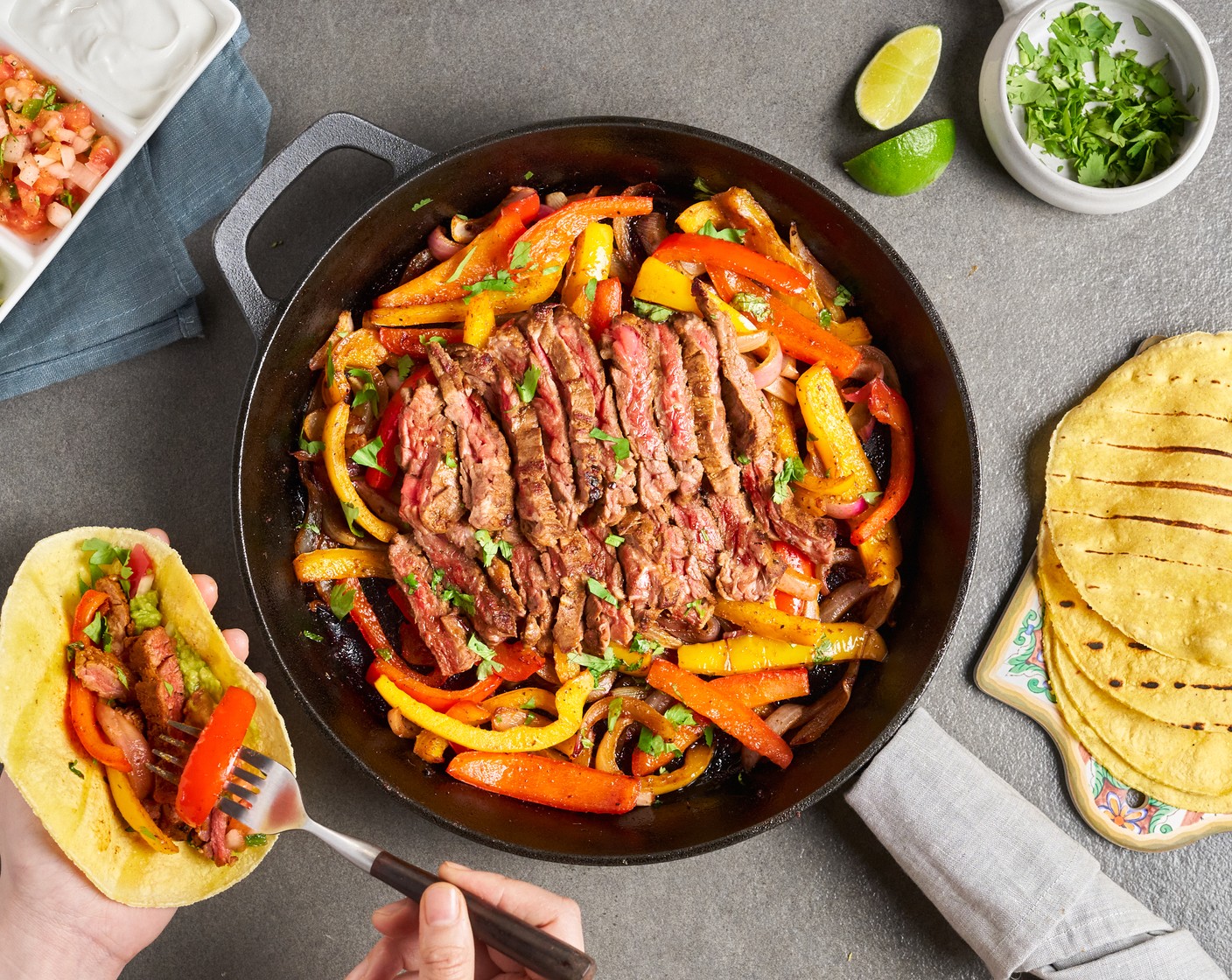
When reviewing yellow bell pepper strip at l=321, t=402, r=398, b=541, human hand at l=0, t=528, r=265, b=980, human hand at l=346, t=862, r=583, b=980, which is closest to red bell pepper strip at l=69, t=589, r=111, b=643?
human hand at l=0, t=528, r=265, b=980

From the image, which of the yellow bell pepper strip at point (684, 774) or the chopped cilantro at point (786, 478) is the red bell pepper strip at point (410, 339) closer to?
the chopped cilantro at point (786, 478)

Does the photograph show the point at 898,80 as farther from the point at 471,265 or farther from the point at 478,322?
the point at 478,322

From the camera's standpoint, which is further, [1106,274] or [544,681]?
[1106,274]

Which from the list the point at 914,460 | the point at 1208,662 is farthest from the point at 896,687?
the point at 1208,662

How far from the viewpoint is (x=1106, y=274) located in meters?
4.56

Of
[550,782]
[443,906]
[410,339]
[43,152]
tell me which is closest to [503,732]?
[550,782]

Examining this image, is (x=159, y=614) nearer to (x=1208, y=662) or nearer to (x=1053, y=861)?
(x=1053, y=861)

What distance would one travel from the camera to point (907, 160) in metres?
4.29

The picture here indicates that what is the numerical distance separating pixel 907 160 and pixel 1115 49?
A: 125 cm

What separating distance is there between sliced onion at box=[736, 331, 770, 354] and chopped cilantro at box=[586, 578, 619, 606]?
3.71 ft

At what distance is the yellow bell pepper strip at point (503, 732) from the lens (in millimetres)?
3918

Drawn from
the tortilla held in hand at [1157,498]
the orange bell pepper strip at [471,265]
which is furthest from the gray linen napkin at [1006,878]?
the orange bell pepper strip at [471,265]

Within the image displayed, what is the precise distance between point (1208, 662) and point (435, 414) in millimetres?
3422

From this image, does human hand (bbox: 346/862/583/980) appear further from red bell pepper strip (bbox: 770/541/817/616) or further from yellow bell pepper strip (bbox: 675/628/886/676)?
red bell pepper strip (bbox: 770/541/817/616)
